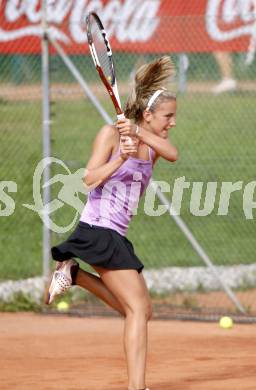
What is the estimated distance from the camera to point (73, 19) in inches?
393

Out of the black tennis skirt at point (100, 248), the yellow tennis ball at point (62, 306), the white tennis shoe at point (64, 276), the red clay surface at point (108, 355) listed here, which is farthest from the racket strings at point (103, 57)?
the yellow tennis ball at point (62, 306)

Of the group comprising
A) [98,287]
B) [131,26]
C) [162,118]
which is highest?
[131,26]

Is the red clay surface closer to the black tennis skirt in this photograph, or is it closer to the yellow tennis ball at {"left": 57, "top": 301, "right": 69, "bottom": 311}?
the yellow tennis ball at {"left": 57, "top": 301, "right": 69, "bottom": 311}

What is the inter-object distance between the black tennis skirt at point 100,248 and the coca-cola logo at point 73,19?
11.8 ft

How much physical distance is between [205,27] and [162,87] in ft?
10.9

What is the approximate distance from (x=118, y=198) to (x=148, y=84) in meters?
0.66

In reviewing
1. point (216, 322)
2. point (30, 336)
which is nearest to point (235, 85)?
point (216, 322)

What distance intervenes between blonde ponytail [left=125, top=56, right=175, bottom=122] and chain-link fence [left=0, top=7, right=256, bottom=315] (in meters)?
3.25

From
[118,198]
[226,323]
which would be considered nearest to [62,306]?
[226,323]

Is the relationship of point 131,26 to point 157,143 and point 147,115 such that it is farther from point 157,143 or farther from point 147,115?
point 157,143

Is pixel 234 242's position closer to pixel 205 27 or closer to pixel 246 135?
pixel 246 135

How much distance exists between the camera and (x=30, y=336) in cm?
870

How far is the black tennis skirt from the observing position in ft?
20.7

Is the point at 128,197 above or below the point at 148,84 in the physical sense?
below
